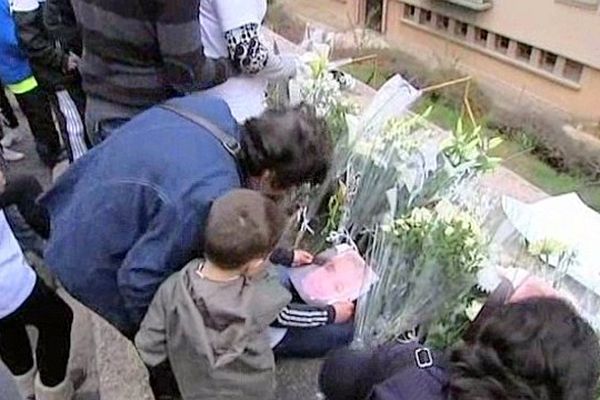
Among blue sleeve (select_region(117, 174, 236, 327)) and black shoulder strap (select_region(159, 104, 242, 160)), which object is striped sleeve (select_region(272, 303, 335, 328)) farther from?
black shoulder strap (select_region(159, 104, 242, 160))

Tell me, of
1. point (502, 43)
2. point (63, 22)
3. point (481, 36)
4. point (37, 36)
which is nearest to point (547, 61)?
point (502, 43)

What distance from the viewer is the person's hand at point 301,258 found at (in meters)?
2.07

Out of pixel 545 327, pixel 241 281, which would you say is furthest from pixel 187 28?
pixel 545 327

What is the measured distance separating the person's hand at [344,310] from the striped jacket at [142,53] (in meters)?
0.76

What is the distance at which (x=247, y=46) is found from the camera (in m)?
2.27

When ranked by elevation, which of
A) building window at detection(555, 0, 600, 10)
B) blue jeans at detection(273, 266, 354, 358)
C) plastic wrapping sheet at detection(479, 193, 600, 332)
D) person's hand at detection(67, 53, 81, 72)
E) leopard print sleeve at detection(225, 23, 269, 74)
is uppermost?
leopard print sleeve at detection(225, 23, 269, 74)

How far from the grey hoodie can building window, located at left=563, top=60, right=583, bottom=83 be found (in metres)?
6.41

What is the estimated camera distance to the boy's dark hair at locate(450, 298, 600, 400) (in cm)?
119

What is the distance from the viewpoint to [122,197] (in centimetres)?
178

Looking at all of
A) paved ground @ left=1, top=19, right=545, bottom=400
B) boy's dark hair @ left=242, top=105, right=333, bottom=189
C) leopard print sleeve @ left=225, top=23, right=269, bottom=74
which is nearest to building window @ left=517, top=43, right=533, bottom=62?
paved ground @ left=1, top=19, right=545, bottom=400

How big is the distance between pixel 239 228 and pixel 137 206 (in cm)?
28

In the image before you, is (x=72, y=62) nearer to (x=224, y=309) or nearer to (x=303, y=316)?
(x=303, y=316)

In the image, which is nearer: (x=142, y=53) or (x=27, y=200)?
(x=142, y=53)

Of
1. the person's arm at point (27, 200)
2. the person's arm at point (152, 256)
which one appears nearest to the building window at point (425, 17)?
the person's arm at point (27, 200)
